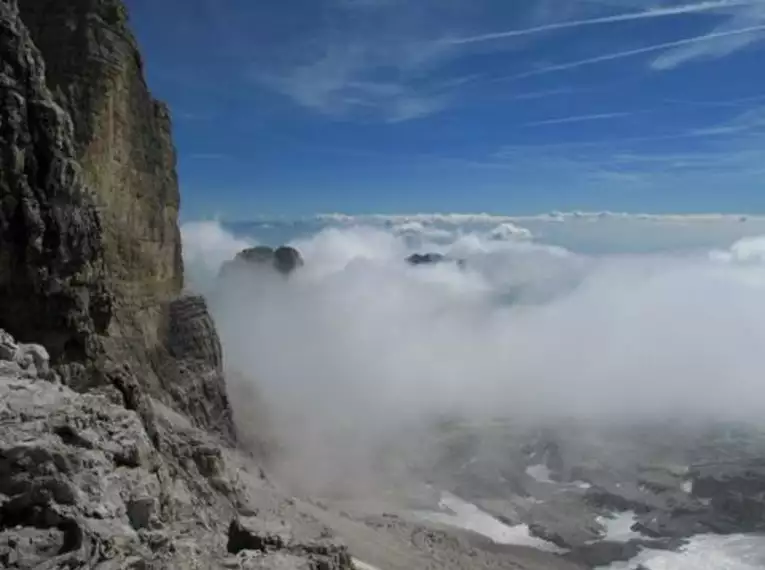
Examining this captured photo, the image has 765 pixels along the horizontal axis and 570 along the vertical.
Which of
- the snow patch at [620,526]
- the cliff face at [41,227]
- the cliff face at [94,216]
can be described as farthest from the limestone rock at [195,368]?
the snow patch at [620,526]

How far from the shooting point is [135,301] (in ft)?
321

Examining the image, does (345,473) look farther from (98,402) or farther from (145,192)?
(98,402)

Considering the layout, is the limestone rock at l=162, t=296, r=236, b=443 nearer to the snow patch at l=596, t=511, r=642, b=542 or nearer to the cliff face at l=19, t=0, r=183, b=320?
the cliff face at l=19, t=0, r=183, b=320

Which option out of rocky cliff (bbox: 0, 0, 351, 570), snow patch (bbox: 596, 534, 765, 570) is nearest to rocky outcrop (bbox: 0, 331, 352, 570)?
rocky cliff (bbox: 0, 0, 351, 570)

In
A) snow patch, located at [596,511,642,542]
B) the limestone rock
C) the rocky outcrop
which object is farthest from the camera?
snow patch, located at [596,511,642,542]

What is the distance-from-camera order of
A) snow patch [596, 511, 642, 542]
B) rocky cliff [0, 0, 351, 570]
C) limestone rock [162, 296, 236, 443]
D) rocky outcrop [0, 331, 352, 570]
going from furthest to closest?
1. snow patch [596, 511, 642, 542]
2. limestone rock [162, 296, 236, 443]
3. rocky cliff [0, 0, 351, 570]
4. rocky outcrop [0, 331, 352, 570]

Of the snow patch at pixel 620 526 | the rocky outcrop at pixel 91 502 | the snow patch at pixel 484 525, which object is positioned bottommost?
the snow patch at pixel 620 526

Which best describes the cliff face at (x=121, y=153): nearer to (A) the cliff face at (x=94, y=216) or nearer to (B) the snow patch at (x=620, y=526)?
(A) the cliff face at (x=94, y=216)

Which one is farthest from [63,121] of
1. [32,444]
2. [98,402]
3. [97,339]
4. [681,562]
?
[681,562]

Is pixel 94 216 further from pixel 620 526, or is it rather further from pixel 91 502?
pixel 620 526

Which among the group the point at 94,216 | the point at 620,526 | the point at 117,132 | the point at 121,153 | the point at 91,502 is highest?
the point at 117,132

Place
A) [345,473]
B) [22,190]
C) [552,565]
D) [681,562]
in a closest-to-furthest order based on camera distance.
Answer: [22,190] → [552,565] → [681,562] → [345,473]

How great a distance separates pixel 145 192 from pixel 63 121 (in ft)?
136

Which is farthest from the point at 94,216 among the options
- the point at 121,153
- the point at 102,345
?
the point at 121,153
